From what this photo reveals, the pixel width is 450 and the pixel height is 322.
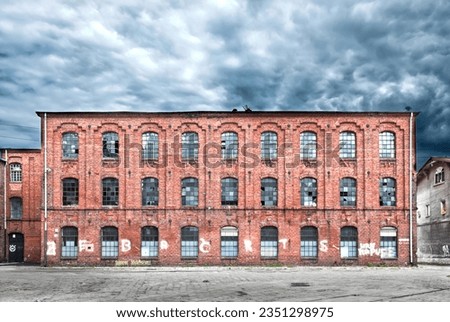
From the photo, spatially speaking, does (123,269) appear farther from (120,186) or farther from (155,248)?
(120,186)

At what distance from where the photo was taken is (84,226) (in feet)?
109

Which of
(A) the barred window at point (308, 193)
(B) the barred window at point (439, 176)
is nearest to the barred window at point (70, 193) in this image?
(A) the barred window at point (308, 193)

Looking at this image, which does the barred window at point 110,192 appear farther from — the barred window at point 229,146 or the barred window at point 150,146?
the barred window at point 229,146

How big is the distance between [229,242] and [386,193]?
10611 millimetres

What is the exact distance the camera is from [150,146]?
3391 centimetres

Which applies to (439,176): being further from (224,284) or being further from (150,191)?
(224,284)

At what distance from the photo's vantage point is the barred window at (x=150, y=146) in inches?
1332

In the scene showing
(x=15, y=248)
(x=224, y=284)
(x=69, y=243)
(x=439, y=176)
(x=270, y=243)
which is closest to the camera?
(x=224, y=284)

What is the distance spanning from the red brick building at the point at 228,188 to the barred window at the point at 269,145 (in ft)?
0.21

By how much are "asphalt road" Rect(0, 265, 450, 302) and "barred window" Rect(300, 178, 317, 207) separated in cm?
429

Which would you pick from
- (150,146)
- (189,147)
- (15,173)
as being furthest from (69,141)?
(15,173)

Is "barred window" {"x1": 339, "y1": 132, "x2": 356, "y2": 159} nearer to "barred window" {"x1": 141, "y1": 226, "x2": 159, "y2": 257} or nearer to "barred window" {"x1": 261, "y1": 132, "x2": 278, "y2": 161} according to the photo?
"barred window" {"x1": 261, "y1": 132, "x2": 278, "y2": 161}

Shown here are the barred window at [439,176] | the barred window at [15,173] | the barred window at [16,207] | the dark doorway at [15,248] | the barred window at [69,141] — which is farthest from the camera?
the barred window at [439,176]

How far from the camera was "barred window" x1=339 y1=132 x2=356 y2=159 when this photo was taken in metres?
33.8
